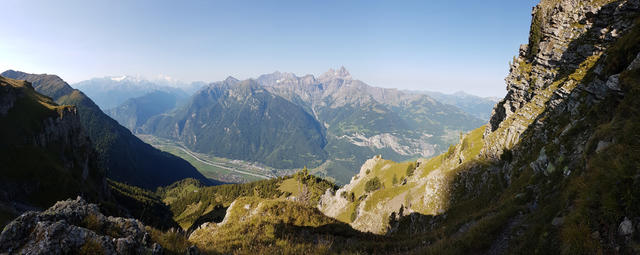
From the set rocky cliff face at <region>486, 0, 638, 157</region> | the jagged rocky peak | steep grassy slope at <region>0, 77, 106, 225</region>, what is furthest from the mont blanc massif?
steep grassy slope at <region>0, 77, 106, 225</region>

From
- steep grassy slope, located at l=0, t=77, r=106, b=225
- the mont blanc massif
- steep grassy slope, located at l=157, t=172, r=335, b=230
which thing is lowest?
steep grassy slope, located at l=157, t=172, r=335, b=230

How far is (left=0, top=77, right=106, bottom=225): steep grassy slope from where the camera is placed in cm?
Answer: 6757

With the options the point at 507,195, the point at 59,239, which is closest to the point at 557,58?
the point at 507,195

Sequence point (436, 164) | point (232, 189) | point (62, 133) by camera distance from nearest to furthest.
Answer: point (436, 164) → point (62, 133) → point (232, 189)

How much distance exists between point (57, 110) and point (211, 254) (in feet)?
465

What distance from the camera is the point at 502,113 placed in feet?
185

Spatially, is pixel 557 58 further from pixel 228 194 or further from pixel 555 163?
pixel 228 194

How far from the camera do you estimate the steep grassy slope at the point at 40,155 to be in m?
67.6

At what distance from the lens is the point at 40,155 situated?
262 ft

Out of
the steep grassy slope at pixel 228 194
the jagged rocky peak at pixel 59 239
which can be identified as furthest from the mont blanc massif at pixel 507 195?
the steep grassy slope at pixel 228 194

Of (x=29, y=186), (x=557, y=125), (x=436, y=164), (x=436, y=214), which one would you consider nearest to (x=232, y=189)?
(x=29, y=186)

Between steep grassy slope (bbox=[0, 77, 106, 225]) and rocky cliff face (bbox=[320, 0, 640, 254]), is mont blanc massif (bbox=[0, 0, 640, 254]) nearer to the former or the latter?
rocky cliff face (bbox=[320, 0, 640, 254])

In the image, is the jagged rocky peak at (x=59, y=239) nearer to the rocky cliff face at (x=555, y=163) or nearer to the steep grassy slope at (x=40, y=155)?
the rocky cliff face at (x=555, y=163)

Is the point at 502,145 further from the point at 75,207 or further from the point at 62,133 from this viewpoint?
the point at 62,133
